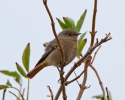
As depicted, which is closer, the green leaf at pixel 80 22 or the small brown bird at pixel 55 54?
the green leaf at pixel 80 22

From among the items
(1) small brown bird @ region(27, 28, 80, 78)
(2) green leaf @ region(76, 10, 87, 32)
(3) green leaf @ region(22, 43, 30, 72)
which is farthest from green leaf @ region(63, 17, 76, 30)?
(1) small brown bird @ region(27, 28, 80, 78)

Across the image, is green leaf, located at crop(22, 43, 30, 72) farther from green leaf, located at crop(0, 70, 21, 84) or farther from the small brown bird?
the small brown bird

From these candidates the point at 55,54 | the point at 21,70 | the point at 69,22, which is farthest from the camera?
the point at 55,54

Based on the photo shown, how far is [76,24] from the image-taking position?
1916 millimetres

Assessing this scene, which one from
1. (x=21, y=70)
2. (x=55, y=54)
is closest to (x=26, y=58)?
(x=21, y=70)

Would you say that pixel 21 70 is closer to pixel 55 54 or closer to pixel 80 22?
pixel 80 22

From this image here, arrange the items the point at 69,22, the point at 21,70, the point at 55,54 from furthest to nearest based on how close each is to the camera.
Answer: the point at 55,54
the point at 69,22
the point at 21,70

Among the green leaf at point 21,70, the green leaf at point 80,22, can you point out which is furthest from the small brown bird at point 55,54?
the green leaf at point 21,70

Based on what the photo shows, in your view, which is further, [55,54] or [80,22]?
[55,54]

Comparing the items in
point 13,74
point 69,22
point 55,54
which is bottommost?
point 13,74

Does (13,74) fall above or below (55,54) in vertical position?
below

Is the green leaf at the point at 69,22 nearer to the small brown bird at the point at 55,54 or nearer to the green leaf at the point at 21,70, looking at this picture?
the green leaf at the point at 21,70

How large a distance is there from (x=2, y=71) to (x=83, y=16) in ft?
1.87

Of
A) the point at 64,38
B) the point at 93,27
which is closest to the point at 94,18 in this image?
the point at 93,27
